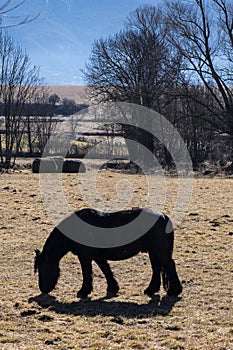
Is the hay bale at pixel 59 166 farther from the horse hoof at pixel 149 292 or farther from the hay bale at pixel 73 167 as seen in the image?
the horse hoof at pixel 149 292

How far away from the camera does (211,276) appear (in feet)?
25.9

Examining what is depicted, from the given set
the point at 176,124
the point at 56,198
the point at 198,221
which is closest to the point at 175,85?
the point at 176,124

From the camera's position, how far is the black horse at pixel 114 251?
6.97 m

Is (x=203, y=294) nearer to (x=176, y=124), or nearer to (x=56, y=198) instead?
(x=56, y=198)

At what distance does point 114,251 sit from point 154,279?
790mm

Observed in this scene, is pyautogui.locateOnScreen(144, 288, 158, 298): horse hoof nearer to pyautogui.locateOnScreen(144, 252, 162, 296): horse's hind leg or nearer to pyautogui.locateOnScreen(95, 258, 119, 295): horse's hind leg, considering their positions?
pyautogui.locateOnScreen(144, 252, 162, 296): horse's hind leg

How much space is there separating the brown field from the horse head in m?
0.17

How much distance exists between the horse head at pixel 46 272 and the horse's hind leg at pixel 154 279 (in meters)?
1.48

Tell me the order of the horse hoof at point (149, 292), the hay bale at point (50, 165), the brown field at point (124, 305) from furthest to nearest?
1. the hay bale at point (50, 165)
2. the horse hoof at point (149, 292)
3. the brown field at point (124, 305)

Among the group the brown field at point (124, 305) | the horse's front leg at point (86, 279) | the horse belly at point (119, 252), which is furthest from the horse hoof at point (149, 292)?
the horse's front leg at point (86, 279)

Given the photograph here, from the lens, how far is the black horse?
22.9 ft

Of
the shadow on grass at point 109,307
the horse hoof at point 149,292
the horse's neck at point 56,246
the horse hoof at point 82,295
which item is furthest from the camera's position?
the horse's neck at point 56,246

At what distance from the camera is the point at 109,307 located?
6.46 meters

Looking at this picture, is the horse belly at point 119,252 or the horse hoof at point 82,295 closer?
the horse hoof at point 82,295
